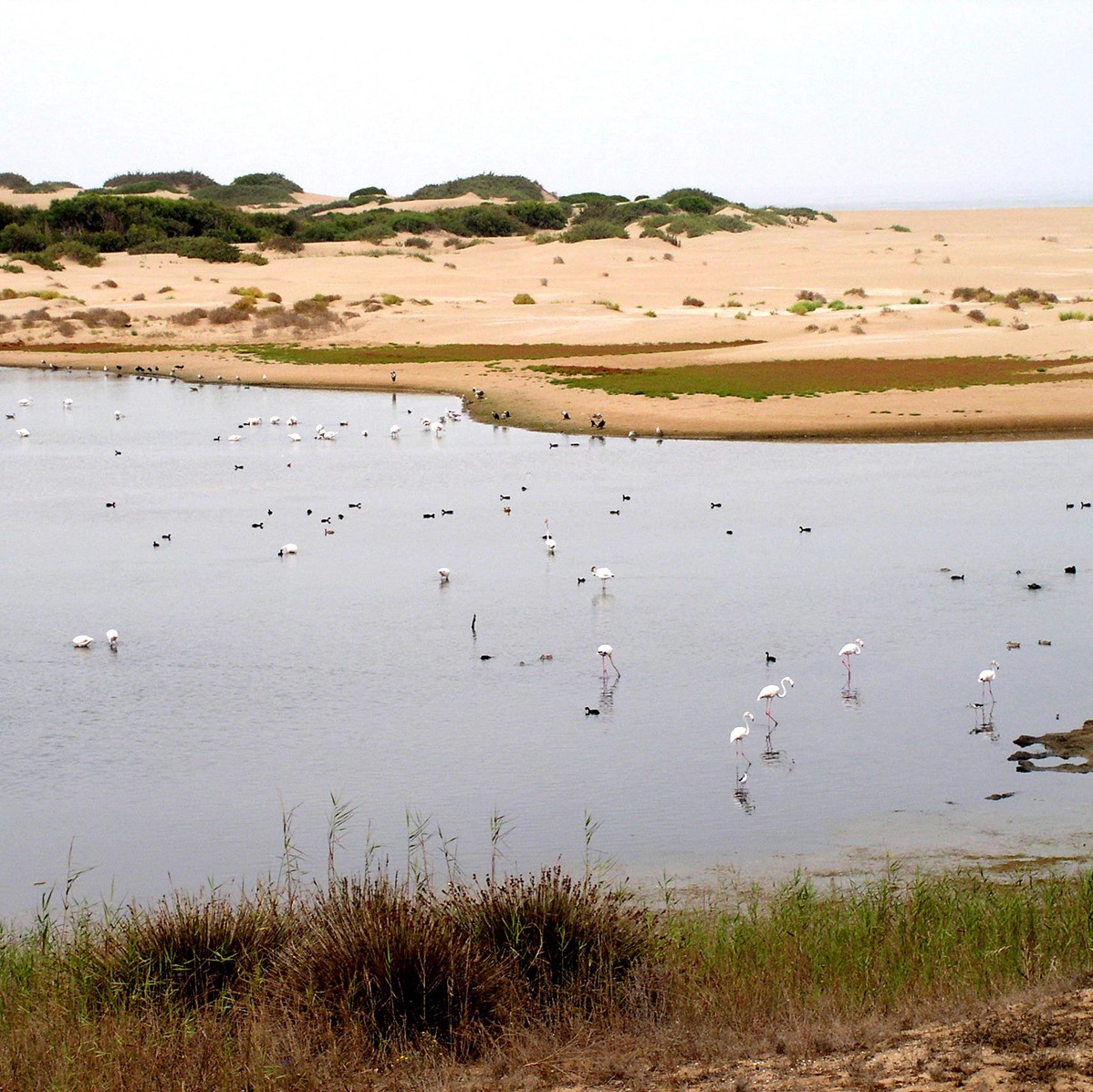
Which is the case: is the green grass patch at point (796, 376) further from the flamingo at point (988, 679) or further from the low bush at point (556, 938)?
the low bush at point (556, 938)

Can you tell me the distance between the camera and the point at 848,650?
1288cm

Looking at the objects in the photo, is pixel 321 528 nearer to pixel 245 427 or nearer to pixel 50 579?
pixel 50 579

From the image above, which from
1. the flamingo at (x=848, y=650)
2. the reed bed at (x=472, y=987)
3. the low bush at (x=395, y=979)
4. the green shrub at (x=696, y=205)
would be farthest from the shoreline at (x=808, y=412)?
the green shrub at (x=696, y=205)

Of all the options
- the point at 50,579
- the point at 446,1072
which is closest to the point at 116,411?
the point at 50,579

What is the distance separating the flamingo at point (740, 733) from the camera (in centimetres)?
1078

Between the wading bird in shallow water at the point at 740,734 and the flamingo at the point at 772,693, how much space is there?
0.21 meters

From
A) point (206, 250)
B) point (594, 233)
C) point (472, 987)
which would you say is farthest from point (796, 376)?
point (594, 233)

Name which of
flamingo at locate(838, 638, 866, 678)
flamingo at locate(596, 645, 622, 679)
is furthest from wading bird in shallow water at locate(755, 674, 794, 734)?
flamingo at locate(596, 645, 622, 679)

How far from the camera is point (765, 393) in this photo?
106 ft

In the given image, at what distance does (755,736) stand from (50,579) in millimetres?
9772

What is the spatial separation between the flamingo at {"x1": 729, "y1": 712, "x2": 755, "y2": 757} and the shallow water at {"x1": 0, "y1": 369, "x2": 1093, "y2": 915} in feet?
0.56

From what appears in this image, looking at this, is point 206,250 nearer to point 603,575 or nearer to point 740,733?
point 603,575

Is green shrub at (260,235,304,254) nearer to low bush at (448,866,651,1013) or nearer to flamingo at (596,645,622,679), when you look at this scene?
flamingo at (596,645,622,679)

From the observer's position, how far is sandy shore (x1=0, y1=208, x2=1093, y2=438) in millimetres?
30812
